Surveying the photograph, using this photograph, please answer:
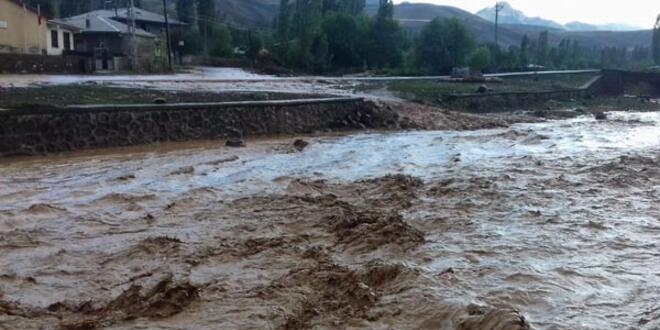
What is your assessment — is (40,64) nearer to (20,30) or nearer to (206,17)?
(20,30)

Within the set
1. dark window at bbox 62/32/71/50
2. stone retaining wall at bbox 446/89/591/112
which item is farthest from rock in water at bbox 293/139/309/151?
dark window at bbox 62/32/71/50

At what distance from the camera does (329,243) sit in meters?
8.20

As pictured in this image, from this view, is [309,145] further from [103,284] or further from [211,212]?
[103,284]

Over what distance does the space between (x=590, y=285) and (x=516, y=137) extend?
1411cm

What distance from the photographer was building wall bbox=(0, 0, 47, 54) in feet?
133

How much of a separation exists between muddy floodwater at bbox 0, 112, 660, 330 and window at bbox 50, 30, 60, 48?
33.3 meters

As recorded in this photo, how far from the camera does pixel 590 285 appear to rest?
261 inches

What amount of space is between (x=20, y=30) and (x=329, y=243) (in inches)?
1563

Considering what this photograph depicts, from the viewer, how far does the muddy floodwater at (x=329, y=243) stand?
592cm

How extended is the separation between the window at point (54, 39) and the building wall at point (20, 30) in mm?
1574

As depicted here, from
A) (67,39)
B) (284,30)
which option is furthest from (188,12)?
(67,39)

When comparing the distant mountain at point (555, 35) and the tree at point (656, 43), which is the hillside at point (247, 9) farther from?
the tree at point (656, 43)

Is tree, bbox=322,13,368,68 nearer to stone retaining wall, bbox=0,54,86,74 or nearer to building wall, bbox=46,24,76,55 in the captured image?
building wall, bbox=46,24,76,55

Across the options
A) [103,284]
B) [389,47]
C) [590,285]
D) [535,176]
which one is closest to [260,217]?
[103,284]
